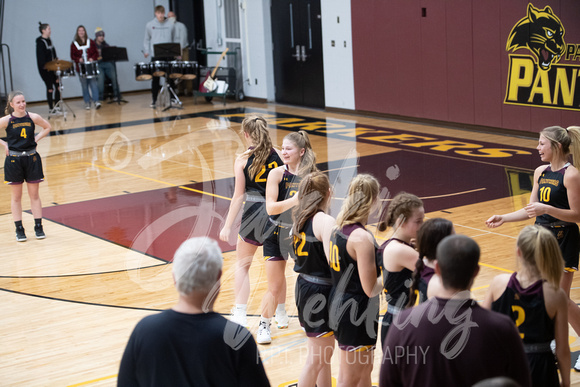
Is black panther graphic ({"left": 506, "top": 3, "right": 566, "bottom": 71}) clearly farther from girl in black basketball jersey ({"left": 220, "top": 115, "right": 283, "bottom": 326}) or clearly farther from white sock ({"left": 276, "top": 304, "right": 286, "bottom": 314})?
white sock ({"left": 276, "top": 304, "right": 286, "bottom": 314})

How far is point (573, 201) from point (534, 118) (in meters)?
8.93

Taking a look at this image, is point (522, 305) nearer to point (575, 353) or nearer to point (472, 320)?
point (472, 320)

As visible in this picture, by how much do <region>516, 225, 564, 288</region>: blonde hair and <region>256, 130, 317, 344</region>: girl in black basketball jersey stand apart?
6.56ft

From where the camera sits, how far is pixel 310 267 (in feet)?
14.4

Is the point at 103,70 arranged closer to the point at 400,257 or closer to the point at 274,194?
the point at 274,194

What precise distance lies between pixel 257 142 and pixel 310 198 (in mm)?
1553

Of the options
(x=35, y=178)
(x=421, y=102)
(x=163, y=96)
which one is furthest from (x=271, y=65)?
(x=35, y=178)

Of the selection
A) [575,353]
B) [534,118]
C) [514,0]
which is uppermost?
[514,0]

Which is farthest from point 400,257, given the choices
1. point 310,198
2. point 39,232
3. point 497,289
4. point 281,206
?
point 39,232

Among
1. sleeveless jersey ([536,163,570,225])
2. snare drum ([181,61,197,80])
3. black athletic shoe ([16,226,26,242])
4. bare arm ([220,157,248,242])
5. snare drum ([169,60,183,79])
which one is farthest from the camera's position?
snare drum ([181,61,197,80])

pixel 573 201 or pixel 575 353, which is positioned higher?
pixel 573 201

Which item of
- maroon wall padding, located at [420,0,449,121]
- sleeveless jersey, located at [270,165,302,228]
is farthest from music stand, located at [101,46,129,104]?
sleeveless jersey, located at [270,165,302,228]

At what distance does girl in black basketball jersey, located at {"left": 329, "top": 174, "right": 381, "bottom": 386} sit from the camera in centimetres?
404

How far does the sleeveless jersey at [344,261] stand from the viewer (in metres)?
4.04
